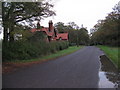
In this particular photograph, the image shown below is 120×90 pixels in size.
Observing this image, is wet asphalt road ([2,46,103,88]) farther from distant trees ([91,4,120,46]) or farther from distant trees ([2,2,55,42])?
distant trees ([2,2,55,42])

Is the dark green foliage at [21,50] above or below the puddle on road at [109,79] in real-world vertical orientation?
above

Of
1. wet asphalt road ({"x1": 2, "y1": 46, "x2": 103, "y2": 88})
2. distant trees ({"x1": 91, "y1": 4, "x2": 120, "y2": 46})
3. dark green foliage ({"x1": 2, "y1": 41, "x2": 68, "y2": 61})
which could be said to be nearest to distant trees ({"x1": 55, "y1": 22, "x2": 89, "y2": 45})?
distant trees ({"x1": 91, "y1": 4, "x2": 120, "y2": 46})

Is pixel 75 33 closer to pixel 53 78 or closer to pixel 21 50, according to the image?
pixel 21 50

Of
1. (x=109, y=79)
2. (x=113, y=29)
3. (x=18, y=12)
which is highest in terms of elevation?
(x=18, y=12)

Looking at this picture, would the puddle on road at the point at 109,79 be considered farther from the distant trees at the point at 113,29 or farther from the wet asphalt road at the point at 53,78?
the distant trees at the point at 113,29

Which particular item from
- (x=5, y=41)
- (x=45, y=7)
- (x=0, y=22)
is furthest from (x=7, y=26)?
(x=45, y=7)

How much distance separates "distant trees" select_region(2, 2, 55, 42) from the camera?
494 inches

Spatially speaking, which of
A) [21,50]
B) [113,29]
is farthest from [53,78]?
[21,50]

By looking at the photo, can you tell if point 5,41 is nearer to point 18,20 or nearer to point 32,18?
point 18,20

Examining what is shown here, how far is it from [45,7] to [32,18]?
194cm

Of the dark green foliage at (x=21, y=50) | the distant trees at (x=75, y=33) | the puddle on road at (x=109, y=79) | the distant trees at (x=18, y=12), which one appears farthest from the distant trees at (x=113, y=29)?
the distant trees at (x=75, y=33)

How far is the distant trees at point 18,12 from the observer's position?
12550 millimetres

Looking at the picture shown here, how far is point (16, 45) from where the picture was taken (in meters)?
15.3

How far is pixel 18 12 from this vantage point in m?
14.6
